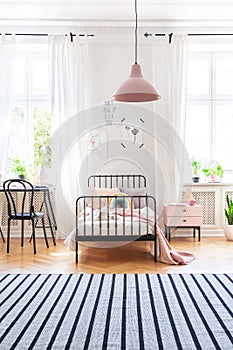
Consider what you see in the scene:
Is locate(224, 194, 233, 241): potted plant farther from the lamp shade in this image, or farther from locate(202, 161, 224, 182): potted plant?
the lamp shade

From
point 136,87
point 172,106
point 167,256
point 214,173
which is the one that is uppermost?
point 172,106

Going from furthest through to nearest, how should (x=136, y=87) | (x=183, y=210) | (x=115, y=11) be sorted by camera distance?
(x=183, y=210)
(x=115, y=11)
(x=136, y=87)

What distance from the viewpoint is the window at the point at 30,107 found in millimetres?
6094

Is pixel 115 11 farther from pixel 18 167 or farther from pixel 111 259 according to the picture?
pixel 111 259

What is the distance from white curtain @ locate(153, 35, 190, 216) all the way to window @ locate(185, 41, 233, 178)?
621mm

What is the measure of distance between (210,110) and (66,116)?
7.19 feet

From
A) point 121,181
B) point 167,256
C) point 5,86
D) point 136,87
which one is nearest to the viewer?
point 136,87

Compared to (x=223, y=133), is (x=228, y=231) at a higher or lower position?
lower

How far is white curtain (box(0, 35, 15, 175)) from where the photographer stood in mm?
5516

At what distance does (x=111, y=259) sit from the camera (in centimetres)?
432

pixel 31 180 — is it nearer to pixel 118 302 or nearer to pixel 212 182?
pixel 212 182

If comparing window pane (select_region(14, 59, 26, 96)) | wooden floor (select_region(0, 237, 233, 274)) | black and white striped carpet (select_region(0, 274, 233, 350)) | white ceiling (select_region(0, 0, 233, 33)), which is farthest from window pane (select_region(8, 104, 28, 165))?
black and white striped carpet (select_region(0, 274, 233, 350))

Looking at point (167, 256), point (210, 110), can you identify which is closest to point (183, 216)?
point (167, 256)

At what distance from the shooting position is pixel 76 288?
3320 millimetres
